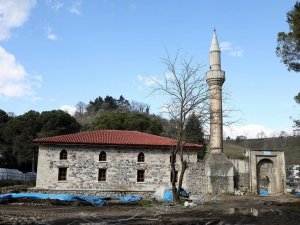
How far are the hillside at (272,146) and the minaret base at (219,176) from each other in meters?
14.9

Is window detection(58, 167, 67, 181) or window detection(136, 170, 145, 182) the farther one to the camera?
window detection(136, 170, 145, 182)

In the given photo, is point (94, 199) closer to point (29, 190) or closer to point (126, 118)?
point (29, 190)

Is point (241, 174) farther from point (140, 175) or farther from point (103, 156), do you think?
point (103, 156)

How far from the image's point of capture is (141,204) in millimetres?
21219

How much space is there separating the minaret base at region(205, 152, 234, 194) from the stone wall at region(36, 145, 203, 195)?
130cm

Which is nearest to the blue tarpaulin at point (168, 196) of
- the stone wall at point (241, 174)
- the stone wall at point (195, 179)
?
the stone wall at point (195, 179)

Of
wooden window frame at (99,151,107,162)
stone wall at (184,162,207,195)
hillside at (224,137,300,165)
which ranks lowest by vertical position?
stone wall at (184,162,207,195)

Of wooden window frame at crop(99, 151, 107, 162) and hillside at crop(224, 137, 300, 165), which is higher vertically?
hillside at crop(224, 137, 300, 165)

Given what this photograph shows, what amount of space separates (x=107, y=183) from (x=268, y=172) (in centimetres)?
1496

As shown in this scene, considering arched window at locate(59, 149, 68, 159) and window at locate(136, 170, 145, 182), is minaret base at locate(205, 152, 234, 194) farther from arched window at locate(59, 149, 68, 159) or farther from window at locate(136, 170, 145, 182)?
arched window at locate(59, 149, 68, 159)

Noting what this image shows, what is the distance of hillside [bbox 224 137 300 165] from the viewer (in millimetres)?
58619

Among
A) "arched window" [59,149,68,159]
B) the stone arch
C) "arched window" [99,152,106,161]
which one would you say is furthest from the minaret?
"arched window" [59,149,68,159]

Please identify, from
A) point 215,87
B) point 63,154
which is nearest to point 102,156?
point 63,154

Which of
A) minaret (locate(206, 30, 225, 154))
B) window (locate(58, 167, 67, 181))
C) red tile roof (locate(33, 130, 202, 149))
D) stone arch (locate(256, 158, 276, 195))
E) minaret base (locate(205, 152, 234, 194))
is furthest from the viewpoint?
stone arch (locate(256, 158, 276, 195))
